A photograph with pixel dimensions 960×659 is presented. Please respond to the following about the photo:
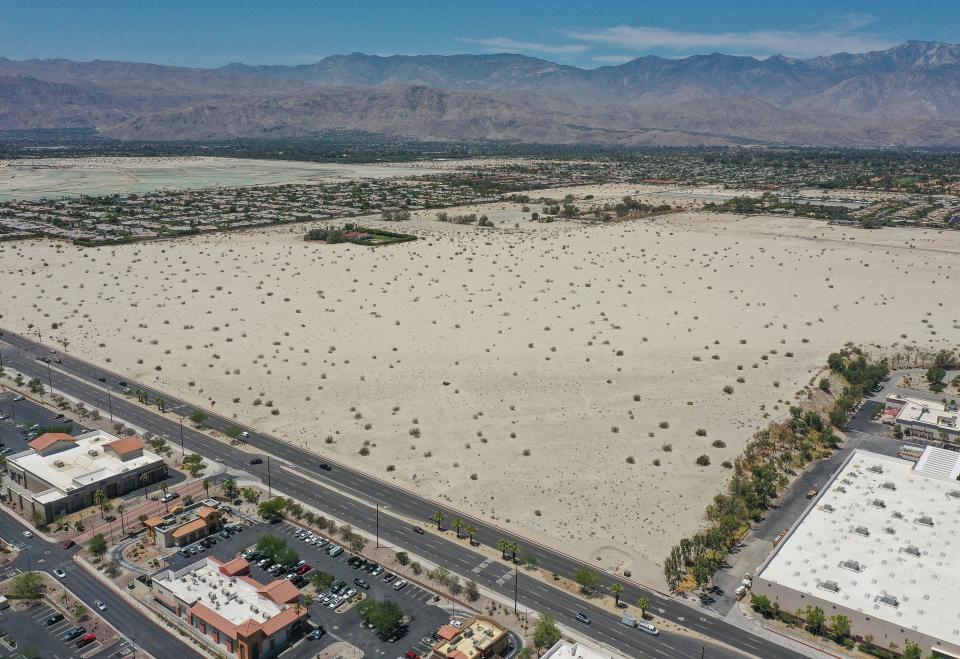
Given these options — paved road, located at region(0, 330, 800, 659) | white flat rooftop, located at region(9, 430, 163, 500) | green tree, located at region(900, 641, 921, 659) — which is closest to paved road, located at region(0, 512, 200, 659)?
white flat rooftop, located at region(9, 430, 163, 500)

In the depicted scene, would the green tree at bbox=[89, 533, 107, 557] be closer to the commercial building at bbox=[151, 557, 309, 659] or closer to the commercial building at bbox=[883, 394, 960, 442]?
the commercial building at bbox=[151, 557, 309, 659]

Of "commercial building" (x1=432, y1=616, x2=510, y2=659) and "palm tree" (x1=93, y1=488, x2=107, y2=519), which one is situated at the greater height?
"palm tree" (x1=93, y1=488, x2=107, y2=519)

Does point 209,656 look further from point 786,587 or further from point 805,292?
point 805,292

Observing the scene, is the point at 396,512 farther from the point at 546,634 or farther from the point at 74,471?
the point at 74,471

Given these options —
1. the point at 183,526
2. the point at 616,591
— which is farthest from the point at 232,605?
the point at 616,591

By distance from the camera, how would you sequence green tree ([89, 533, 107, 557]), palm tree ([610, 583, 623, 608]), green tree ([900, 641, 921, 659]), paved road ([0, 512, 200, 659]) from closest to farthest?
green tree ([900, 641, 921, 659]) → paved road ([0, 512, 200, 659]) → palm tree ([610, 583, 623, 608]) → green tree ([89, 533, 107, 557])

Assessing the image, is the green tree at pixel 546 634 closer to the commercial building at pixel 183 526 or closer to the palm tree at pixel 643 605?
the palm tree at pixel 643 605

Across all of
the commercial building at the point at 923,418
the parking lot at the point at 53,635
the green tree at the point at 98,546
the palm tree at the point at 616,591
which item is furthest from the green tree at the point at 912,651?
the green tree at the point at 98,546
